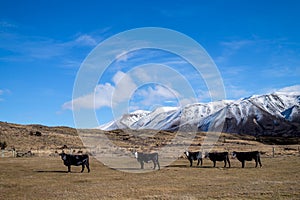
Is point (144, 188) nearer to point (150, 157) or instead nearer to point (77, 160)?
point (77, 160)

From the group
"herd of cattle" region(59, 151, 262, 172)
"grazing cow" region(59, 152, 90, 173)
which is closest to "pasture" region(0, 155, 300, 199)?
"grazing cow" region(59, 152, 90, 173)

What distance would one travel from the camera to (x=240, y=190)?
1593 centimetres

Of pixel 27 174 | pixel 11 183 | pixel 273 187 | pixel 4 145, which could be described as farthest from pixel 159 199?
pixel 4 145

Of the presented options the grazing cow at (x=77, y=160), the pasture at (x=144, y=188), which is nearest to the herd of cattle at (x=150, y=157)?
the grazing cow at (x=77, y=160)

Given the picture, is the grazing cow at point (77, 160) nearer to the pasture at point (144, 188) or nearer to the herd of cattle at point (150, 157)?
the herd of cattle at point (150, 157)

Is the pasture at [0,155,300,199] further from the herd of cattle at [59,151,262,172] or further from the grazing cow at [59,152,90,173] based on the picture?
the herd of cattle at [59,151,262,172]

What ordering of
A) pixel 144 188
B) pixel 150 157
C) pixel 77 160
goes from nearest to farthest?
pixel 144 188, pixel 77 160, pixel 150 157

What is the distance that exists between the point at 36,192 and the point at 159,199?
627cm

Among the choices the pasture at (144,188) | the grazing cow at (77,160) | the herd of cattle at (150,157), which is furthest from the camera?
the herd of cattle at (150,157)

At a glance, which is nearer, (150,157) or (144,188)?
(144,188)

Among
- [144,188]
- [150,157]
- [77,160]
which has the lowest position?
[144,188]

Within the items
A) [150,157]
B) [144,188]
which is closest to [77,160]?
[150,157]

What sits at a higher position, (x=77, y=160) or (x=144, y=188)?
(x=77, y=160)

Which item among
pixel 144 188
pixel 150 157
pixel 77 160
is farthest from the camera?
pixel 150 157
